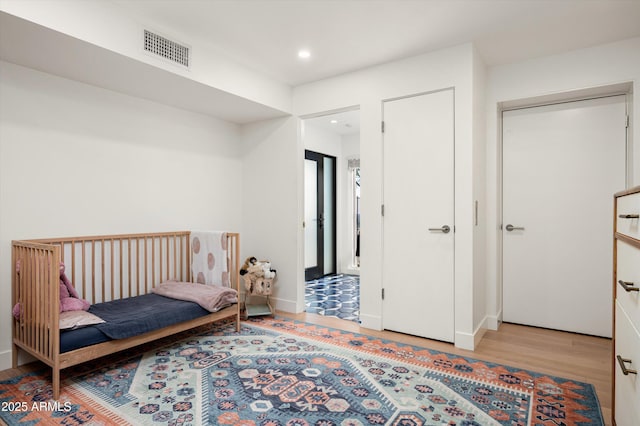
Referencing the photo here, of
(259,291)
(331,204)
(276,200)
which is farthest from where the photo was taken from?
(331,204)

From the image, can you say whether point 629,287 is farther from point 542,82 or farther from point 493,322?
point 542,82

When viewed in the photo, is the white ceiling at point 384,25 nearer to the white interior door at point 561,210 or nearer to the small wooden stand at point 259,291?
the white interior door at point 561,210

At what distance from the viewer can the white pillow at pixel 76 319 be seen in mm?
2186

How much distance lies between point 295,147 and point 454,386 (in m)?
2.71

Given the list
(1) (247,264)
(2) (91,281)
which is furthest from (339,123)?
(2) (91,281)

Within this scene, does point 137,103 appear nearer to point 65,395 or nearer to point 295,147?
point 295,147

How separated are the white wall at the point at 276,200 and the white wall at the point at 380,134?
0.43 m

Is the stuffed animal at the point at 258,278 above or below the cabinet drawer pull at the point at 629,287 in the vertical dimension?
below

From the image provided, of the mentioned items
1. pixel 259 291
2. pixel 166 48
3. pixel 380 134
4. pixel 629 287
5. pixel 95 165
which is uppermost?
pixel 166 48

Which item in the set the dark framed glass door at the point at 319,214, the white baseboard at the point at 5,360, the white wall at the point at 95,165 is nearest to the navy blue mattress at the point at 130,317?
the white baseboard at the point at 5,360

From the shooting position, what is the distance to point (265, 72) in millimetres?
3523

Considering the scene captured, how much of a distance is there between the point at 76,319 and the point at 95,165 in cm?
135

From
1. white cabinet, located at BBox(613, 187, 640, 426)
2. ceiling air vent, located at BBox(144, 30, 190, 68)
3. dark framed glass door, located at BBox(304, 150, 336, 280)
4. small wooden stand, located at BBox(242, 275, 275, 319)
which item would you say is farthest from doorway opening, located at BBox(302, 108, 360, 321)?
white cabinet, located at BBox(613, 187, 640, 426)

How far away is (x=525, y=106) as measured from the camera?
3.43m
